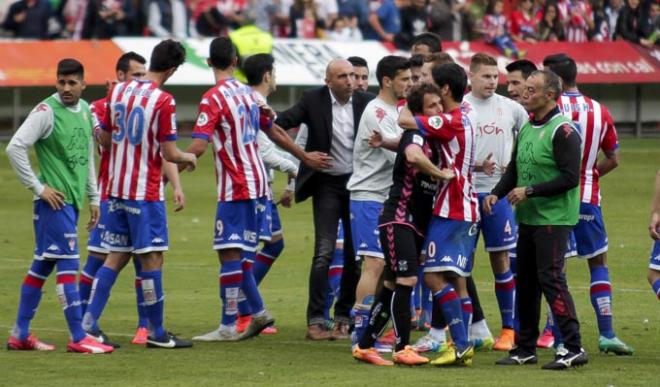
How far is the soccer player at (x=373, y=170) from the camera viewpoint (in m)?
11.4

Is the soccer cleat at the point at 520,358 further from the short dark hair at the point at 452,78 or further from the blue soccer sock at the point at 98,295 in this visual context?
the blue soccer sock at the point at 98,295

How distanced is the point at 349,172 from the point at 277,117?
0.72 m

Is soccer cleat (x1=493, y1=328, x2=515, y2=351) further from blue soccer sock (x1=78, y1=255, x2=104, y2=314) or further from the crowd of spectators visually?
the crowd of spectators

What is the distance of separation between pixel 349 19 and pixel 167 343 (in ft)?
68.8

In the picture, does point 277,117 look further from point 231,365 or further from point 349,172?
point 231,365

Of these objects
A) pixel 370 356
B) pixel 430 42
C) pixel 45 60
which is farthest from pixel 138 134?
pixel 45 60

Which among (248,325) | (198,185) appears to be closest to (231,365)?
(248,325)

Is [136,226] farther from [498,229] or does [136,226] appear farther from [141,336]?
[498,229]

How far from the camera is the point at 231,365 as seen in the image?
10.6 meters

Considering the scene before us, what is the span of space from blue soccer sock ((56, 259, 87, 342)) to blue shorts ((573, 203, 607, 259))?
3.68m

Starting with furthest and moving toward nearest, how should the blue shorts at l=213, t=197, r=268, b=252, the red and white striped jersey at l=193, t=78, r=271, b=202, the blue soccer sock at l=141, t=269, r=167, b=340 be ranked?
the blue shorts at l=213, t=197, r=268, b=252 → the red and white striped jersey at l=193, t=78, r=271, b=202 → the blue soccer sock at l=141, t=269, r=167, b=340

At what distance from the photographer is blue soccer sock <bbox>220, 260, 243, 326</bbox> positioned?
11.8 meters

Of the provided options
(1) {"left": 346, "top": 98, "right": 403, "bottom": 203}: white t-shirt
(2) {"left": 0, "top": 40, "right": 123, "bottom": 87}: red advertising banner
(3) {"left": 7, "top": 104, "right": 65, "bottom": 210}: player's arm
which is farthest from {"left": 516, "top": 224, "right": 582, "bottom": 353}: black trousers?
(2) {"left": 0, "top": 40, "right": 123, "bottom": 87}: red advertising banner

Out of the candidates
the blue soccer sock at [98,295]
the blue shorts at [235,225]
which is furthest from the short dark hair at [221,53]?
the blue soccer sock at [98,295]
